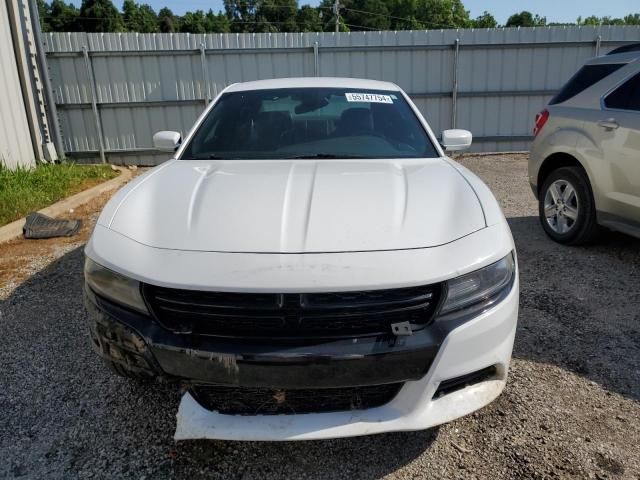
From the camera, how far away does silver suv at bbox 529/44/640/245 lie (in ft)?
12.8

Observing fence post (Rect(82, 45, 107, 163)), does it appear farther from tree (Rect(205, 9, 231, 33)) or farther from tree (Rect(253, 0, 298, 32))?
tree (Rect(253, 0, 298, 32))

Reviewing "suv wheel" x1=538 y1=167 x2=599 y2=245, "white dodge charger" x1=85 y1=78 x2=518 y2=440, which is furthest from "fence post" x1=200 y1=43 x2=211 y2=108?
"white dodge charger" x1=85 y1=78 x2=518 y2=440

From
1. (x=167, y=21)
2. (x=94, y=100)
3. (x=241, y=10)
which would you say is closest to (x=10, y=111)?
(x=94, y=100)

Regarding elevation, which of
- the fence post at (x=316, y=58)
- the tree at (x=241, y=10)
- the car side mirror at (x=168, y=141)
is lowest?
the car side mirror at (x=168, y=141)

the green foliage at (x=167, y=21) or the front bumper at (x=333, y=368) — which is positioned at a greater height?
the green foliage at (x=167, y=21)

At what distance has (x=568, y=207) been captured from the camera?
14.9 feet

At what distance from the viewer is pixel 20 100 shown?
807cm

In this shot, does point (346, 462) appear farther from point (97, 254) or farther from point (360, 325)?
point (97, 254)

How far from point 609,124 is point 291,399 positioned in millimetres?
3663

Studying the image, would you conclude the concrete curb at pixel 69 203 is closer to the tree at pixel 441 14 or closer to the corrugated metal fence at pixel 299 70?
the corrugated metal fence at pixel 299 70

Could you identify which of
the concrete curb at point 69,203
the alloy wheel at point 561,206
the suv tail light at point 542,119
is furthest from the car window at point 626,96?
the concrete curb at point 69,203

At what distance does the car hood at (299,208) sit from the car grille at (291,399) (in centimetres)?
51

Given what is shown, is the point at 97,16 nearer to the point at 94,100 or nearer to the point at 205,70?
the point at 94,100

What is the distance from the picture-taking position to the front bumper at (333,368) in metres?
1.67
